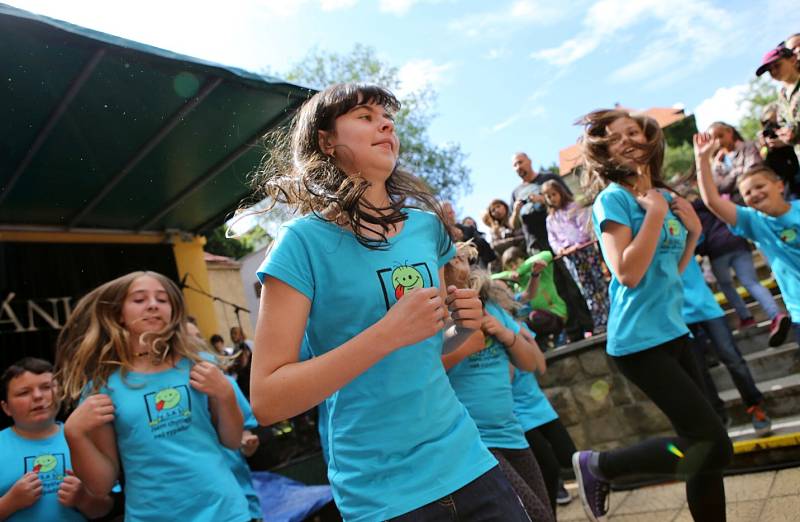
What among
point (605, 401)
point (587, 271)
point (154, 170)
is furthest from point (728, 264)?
point (154, 170)

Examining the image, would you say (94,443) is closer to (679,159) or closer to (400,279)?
(400,279)

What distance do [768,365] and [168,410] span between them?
16.8ft

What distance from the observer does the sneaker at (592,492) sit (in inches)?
123

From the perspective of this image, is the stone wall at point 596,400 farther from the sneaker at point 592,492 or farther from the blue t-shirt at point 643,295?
the blue t-shirt at point 643,295

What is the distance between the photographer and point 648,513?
381 cm

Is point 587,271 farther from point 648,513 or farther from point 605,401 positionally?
point 648,513

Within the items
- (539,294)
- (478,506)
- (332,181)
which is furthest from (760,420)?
(332,181)

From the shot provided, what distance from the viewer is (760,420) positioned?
14.5 feet

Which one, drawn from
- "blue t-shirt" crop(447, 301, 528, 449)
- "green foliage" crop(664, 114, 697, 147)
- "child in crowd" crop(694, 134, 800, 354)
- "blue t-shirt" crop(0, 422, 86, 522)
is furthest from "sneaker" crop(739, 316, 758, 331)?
"green foliage" crop(664, 114, 697, 147)

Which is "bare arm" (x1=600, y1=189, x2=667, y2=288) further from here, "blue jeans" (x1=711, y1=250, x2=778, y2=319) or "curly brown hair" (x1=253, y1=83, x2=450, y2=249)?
"blue jeans" (x1=711, y1=250, x2=778, y2=319)

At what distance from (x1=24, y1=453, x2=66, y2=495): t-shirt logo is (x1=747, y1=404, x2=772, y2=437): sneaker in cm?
464

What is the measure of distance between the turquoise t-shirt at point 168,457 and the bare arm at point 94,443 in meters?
0.04

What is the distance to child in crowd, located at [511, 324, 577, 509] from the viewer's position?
3.30 metres

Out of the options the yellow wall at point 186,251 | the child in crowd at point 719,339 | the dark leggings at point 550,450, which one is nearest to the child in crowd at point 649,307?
the dark leggings at point 550,450
